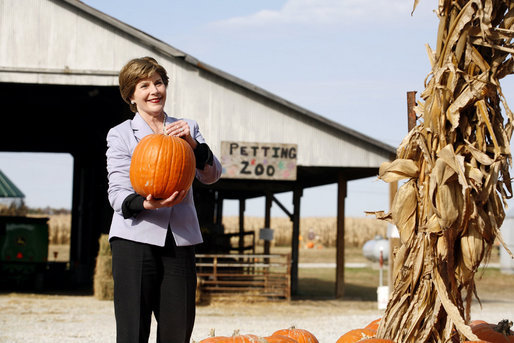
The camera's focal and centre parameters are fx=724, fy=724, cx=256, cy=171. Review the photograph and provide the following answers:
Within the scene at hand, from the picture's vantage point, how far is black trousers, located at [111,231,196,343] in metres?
2.99

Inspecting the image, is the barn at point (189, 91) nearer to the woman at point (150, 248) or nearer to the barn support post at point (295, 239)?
the barn support post at point (295, 239)

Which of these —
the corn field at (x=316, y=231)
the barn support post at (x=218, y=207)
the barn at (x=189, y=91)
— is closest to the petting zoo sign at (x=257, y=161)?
the barn at (x=189, y=91)

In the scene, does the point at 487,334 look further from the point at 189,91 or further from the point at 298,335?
the point at 189,91

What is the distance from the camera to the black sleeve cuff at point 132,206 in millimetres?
2990

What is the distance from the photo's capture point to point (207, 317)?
11.1 metres

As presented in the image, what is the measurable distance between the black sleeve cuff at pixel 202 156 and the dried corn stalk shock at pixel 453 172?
0.97 meters

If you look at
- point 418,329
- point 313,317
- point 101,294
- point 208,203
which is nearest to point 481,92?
point 418,329

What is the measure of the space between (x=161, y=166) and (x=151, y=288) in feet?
1.68

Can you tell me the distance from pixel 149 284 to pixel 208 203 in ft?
51.6

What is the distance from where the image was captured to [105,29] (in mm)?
12297

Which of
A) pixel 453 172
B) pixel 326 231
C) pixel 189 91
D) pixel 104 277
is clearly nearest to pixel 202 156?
pixel 453 172

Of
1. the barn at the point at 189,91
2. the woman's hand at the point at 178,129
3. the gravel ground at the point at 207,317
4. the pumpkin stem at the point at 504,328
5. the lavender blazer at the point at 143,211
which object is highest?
the barn at the point at 189,91

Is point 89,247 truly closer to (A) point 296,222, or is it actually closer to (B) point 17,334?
(A) point 296,222

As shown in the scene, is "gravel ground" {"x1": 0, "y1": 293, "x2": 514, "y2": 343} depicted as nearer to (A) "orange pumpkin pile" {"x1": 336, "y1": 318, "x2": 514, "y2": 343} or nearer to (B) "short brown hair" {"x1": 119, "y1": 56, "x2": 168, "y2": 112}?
(A) "orange pumpkin pile" {"x1": 336, "y1": 318, "x2": 514, "y2": 343}
